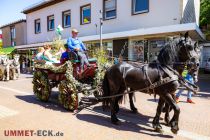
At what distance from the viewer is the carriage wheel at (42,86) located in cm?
789

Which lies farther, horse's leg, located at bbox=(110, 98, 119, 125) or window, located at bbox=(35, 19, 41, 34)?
window, located at bbox=(35, 19, 41, 34)

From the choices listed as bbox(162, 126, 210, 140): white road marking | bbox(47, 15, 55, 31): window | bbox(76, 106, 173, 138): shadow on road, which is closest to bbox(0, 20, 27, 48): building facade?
bbox(47, 15, 55, 31): window

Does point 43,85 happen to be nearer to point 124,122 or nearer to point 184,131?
point 124,122

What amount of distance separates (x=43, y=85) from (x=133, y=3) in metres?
9.32

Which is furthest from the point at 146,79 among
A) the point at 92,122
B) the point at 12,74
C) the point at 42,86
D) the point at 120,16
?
the point at 12,74

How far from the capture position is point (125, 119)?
619 cm

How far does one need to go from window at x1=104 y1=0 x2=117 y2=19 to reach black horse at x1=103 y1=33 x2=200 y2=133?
1083cm

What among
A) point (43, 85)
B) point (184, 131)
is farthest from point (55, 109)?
point (184, 131)

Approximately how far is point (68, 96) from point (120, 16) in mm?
10073

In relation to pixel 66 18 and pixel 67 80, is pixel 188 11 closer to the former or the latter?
pixel 67 80

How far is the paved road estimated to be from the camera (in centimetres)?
497

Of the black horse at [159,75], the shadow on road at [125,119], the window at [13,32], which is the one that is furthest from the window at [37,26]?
the black horse at [159,75]

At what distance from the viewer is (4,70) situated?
606 inches

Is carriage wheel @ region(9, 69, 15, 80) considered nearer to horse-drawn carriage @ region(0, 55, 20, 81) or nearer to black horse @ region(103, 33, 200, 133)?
horse-drawn carriage @ region(0, 55, 20, 81)
